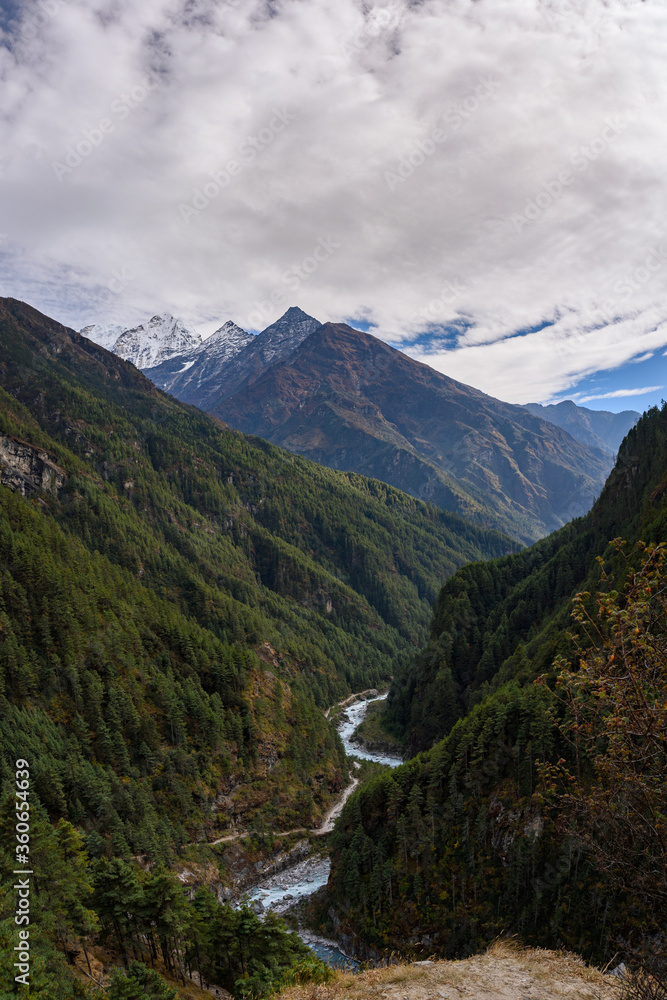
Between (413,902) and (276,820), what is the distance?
52.8 metres

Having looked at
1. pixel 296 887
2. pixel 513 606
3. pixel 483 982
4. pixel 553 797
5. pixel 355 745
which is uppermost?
pixel 483 982

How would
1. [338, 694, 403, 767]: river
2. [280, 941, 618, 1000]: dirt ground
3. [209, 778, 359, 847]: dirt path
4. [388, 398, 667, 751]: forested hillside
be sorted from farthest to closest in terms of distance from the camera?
[338, 694, 403, 767]: river → [388, 398, 667, 751]: forested hillside → [209, 778, 359, 847]: dirt path → [280, 941, 618, 1000]: dirt ground

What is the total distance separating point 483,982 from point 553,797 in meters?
49.9

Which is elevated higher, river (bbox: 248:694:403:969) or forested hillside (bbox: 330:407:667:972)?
forested hillside (bbox: 330:407:667:972)

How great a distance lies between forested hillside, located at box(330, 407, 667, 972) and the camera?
12156mm

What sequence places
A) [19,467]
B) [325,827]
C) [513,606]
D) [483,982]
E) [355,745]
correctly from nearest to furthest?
[483,982]
[325,827]
[513,606]
[355,745]
[19,467]

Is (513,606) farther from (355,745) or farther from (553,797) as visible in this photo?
(553,797)

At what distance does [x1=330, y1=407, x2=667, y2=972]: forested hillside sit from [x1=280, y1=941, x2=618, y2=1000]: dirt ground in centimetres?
355

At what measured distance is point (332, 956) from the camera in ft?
Result: 241

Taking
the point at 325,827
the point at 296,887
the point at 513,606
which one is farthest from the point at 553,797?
the point at 513,606

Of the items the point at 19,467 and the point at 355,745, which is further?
the point at 19,467

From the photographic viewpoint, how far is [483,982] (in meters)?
22.1

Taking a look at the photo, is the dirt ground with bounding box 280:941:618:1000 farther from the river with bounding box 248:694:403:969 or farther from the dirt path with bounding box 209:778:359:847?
the dirt path with bounding box 209:778:359:847

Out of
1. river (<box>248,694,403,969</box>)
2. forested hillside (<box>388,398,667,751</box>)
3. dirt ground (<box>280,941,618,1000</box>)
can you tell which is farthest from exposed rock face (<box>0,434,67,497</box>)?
dirt ground (<box>280,941,618,1000</box>)
